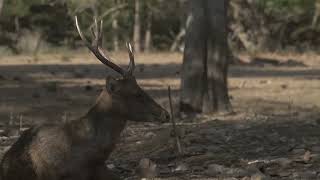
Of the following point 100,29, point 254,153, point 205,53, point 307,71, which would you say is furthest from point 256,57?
point 100,29

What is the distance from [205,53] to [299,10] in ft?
92.0

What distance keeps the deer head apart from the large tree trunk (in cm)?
493

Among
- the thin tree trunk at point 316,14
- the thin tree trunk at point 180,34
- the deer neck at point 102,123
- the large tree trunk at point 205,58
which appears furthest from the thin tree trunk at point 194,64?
the thin tree trunk at point 316,14

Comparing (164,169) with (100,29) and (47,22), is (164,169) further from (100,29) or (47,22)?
(47,22)

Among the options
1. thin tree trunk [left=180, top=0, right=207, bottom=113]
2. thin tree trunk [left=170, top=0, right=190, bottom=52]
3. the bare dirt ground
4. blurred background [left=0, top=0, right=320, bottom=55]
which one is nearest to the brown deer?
the bare dirt ground

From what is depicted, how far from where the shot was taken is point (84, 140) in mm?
5688

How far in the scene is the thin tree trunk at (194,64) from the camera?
1078cm

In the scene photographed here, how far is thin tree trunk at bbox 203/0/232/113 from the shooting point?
1075cm

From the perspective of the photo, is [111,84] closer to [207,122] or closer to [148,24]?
[207,122]

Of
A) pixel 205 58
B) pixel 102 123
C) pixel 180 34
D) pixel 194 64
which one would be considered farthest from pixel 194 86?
pixel 180 34

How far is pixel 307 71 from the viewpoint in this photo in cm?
2158

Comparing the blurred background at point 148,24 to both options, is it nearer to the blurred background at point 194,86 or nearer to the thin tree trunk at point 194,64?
the blurred background at point 194,86

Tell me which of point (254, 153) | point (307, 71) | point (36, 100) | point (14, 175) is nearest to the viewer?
point (14, 175)

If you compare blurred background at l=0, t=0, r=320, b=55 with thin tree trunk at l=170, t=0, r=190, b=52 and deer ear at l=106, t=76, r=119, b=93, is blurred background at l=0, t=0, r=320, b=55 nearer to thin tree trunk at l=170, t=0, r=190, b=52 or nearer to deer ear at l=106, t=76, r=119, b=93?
thin tree trunk at l=170, t=0, r=190, b=52
